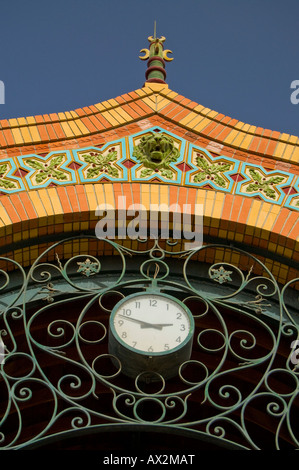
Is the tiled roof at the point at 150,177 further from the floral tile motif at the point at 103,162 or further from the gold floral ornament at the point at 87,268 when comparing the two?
the gold floral ornament at the point at 87,268

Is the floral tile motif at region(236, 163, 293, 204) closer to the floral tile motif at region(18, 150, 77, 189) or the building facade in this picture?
the building facade

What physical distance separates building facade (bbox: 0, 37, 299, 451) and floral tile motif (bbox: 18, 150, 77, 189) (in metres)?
0.01

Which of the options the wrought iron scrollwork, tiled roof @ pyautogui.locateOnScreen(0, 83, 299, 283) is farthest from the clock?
tiled roof @ pyautogui.locateOnScreen(0, 83, 299, 283)

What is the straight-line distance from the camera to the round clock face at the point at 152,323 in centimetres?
693

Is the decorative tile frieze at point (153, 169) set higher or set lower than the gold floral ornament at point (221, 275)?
higher

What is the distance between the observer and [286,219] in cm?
815

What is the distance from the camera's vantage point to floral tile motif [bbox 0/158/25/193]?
8.25m

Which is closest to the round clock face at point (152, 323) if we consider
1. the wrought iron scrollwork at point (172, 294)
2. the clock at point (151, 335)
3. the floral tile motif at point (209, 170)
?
the clock at point (151, 335)

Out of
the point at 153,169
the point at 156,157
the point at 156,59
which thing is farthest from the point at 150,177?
the point at 156,59

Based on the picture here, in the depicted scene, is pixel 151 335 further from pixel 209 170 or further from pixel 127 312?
pixel 209 170

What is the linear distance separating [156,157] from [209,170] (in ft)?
1.87

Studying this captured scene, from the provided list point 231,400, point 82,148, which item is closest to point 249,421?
point 231,400

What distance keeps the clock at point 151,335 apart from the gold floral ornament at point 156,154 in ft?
5.99
